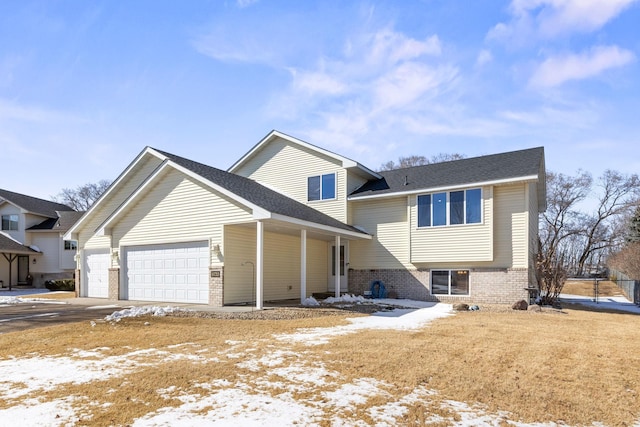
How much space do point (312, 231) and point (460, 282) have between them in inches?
242

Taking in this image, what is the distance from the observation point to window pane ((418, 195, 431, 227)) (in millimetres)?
16484

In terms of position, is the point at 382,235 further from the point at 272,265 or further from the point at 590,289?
the point at 590,289

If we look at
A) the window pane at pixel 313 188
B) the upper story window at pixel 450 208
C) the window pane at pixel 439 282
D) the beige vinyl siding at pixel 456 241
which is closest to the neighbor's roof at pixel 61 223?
the window pane at pixel 313 188

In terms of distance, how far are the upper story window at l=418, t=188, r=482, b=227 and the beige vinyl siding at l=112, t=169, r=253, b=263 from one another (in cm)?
732

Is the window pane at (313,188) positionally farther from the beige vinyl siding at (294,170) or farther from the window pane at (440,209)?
the window pane at (440,209)

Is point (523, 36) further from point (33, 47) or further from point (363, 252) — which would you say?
point (33, 47)

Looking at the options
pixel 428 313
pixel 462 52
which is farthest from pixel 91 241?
pixel 462 52

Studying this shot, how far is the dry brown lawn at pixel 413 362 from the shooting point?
4.37 m

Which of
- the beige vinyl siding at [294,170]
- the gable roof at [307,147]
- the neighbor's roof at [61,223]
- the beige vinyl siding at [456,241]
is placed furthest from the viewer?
the neighbor's roof at [61,223]

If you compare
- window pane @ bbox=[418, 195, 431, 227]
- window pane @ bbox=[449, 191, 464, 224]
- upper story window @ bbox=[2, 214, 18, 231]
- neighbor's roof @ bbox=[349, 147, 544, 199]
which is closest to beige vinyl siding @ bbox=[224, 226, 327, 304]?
neighbor's roof @ bbox=[349, 147, 544, 199]

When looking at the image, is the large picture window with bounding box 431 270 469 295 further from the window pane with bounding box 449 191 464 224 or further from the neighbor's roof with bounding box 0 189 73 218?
the neighbor's roof with bounding box 0 189 73 218

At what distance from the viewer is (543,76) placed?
13102 millimetres

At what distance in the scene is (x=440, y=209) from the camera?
1622 centimetres

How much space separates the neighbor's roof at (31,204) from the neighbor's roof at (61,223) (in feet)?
3.04
